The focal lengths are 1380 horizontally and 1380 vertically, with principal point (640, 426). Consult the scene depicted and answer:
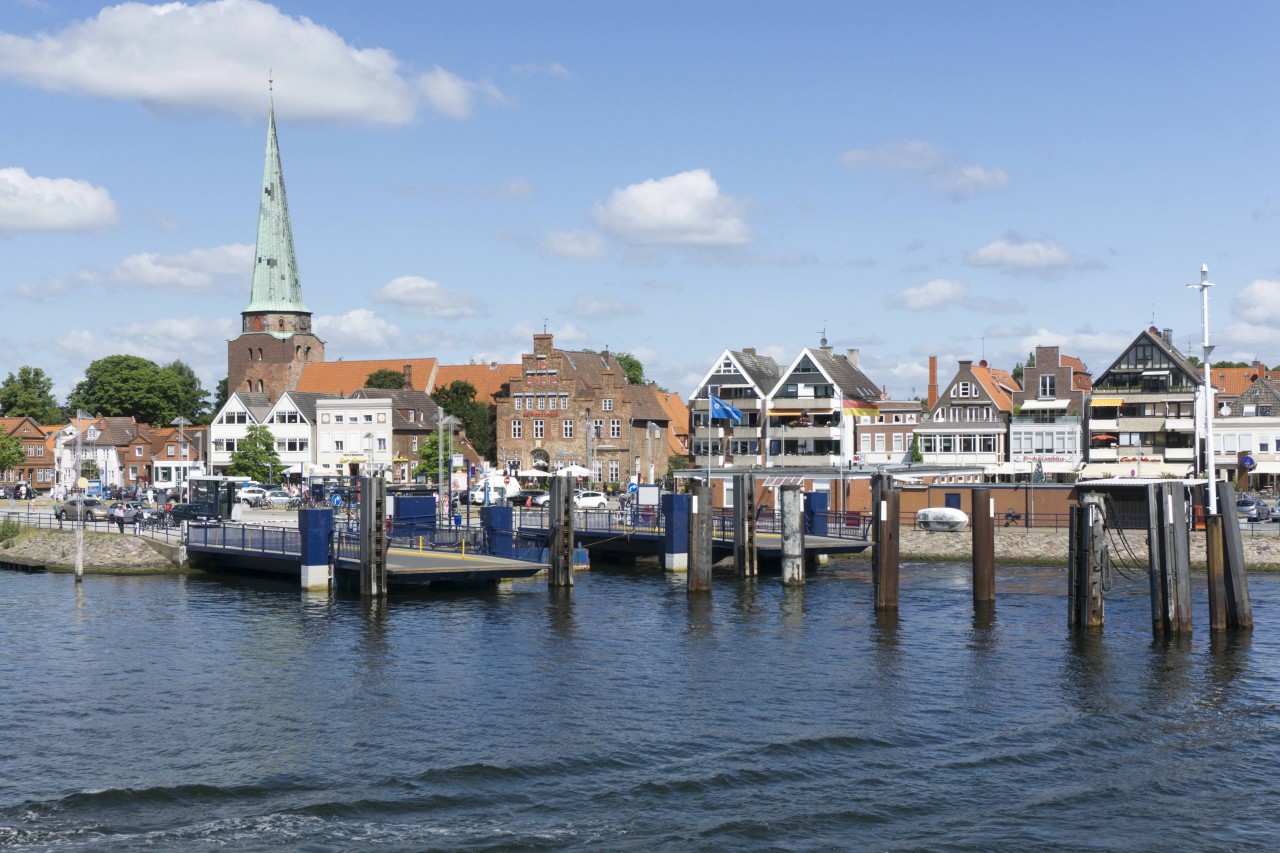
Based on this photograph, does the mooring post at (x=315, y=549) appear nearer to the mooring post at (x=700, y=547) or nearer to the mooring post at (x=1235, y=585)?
the mooring post at (x=700, y=547)

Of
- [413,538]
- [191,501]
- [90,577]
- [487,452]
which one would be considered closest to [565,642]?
[413,538]

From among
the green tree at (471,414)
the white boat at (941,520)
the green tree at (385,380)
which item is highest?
the green tree at (385,380)

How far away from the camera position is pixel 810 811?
2553 cm

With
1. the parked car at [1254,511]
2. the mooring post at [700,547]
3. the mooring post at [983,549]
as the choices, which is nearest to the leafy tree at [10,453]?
the mooring post at [700,547]

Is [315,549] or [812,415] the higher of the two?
[812,415]

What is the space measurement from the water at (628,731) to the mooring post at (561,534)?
6.24m

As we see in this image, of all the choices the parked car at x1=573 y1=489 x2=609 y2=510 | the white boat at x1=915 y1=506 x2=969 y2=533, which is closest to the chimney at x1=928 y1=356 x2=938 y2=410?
the parked car at x1=573 y1=489 x2=609 y2=510

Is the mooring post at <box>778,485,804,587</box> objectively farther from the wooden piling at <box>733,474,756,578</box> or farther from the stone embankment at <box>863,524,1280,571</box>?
the stone embankment at <box>863,524,1280,571</box>

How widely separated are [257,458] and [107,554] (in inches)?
2232

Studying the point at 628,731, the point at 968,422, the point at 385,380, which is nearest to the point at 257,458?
the point at 385,380

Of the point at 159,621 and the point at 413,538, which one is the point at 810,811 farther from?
the point at 413,538

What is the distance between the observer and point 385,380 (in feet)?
483

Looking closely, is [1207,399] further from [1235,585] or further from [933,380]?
[933,380]

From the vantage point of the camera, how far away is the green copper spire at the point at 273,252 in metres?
142
